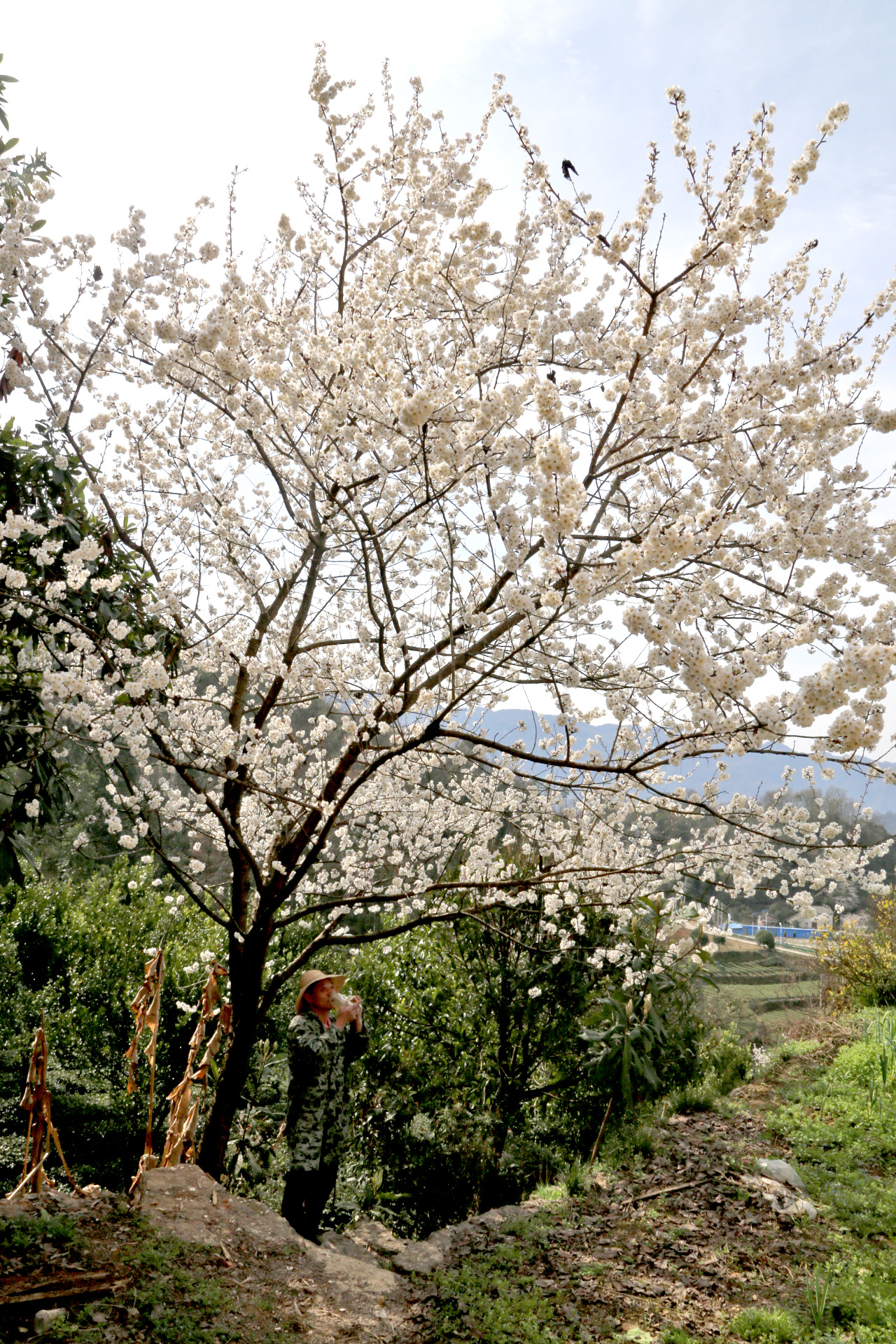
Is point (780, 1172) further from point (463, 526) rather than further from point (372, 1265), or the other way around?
point (463, 526)

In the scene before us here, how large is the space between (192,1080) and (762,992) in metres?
13.5

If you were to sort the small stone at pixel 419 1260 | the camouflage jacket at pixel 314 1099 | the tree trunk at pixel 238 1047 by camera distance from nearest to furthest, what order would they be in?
the small stone at pixel 419 1260
the tree trunk at pixel 238 1047
the camouflage jacket at pixel 314 1099

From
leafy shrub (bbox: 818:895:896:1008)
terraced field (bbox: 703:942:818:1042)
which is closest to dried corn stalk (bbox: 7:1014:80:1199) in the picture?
terraced field (bbox: 703:942:818:1042)

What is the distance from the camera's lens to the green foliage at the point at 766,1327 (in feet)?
9.72

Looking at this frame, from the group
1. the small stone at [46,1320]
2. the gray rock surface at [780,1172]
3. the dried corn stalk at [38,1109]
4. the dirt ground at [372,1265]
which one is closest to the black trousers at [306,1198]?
the dirt ground at [372,1265]

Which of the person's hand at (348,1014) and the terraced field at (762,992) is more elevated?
the person's hand at (348,1014)

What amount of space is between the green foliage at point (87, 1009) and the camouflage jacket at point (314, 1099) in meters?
1.59

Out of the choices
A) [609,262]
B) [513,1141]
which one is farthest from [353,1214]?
[609,262]

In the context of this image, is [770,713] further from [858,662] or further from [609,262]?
[609,262]

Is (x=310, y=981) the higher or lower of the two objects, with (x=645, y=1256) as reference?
higher

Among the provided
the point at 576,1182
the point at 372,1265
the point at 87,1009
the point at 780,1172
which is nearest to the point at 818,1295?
the point at 780,1172

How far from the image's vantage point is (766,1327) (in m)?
3.03

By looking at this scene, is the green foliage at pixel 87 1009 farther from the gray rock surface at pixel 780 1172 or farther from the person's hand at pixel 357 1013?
the gray rock surface at pixel 780 1172

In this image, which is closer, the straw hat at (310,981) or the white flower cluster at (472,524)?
the white flower cluster at (472,524)
